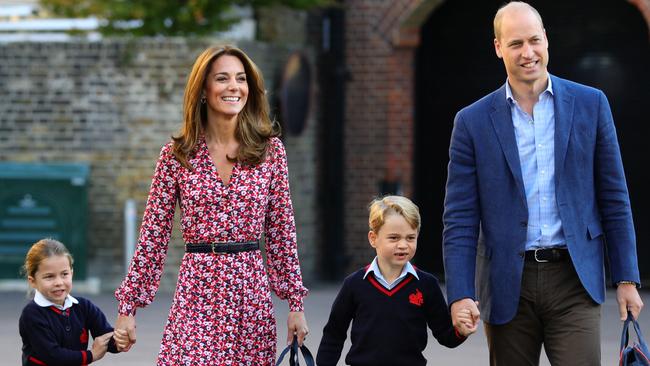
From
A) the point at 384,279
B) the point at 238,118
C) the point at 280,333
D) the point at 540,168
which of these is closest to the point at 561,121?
the point at 540,168

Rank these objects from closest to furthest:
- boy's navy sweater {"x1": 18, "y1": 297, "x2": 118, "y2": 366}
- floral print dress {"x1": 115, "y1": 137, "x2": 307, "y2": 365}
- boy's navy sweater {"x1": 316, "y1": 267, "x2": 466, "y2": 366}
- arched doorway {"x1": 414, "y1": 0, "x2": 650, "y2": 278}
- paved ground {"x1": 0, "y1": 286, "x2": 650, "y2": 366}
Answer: floral print dress {"x1": 115, "y1": 137, "x2": 307, "y2": 365} < boy's navy sweater {"x1": 316, "y1": 267, "x2": 466, "y2": 366} < boy's navy sweater {"x1": 18, "y1": 297, "x2": 118, "y2": 366} < paved ground {"x1": 0, "y1": 286, "x2": 650, "y2": 366} < arched doorway {"x1": 414, "y1": 0, "x2": 650, "y2": 278}

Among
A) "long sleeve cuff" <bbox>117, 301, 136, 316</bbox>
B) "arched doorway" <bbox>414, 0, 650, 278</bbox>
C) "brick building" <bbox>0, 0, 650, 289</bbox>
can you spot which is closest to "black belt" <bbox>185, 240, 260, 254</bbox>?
"long sleeve cuff" <bbox>117, 301, 136, 316</bbox>

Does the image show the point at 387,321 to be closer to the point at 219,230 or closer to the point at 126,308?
the point at 219,230

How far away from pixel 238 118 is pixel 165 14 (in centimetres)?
819

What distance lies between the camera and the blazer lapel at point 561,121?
4.92 meters

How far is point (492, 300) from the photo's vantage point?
498 centimetres

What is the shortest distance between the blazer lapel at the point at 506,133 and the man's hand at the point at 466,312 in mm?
408

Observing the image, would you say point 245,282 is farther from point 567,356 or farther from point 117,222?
point 117,222

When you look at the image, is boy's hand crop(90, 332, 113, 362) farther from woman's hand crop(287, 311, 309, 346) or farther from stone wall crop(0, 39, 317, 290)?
stone wall crop(0, 39, 317, 290)

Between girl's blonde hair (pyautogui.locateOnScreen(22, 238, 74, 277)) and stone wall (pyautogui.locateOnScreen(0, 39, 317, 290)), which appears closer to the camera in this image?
girl's blonde hair (pyautogui.locateOnScreen(22, 238, 74, 277))

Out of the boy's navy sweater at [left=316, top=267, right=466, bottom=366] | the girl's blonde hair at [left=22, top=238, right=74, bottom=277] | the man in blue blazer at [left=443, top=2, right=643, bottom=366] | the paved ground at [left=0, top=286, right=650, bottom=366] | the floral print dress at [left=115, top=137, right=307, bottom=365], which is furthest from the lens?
the paved ground at [left=0, top=286, right=650, bottom=366]

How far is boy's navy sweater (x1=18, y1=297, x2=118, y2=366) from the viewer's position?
5387 millimetres

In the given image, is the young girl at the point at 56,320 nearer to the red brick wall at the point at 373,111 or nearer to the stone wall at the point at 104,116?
the stone wall at the point at 104,116

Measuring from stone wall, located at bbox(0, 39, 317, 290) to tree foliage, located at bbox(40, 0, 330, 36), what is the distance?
23cm
